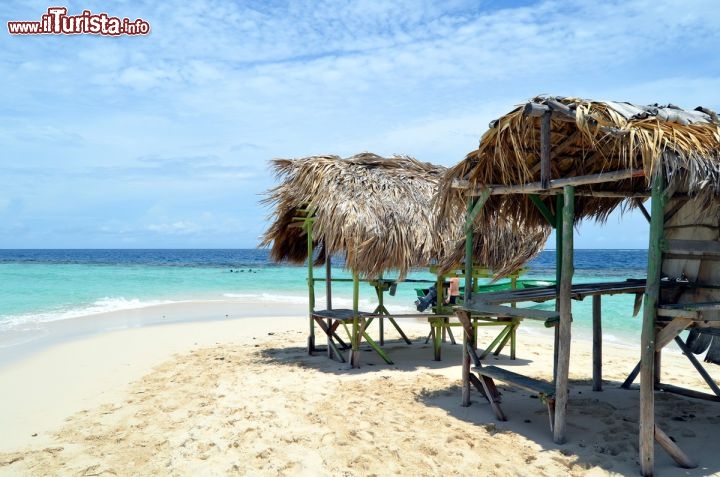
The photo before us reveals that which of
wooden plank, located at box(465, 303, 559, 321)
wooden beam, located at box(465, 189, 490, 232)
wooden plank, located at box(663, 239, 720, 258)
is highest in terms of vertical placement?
wooden beam, located at box(465, 189, 490, 232)

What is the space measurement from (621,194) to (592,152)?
0.65 meters

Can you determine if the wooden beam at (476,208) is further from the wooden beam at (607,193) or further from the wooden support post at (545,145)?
the wooden beam at (607,193)

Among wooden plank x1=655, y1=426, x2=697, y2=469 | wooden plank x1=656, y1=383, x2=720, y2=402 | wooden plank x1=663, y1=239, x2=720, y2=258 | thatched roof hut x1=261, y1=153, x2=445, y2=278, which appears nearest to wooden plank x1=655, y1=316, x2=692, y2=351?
wooden plank x1=663, y1=239, x2=720, y2=258

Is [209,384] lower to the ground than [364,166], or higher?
lower

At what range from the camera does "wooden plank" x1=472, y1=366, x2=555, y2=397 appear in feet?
14.7

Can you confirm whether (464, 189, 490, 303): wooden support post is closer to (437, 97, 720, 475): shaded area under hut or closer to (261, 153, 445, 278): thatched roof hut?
(437, 97, 720, 475): shaded area under hut

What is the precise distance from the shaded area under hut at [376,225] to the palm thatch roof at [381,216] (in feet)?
0.04

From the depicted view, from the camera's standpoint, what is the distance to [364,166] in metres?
8.04

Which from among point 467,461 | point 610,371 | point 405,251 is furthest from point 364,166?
point 467,461

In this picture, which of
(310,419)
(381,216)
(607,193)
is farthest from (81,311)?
(607,193)

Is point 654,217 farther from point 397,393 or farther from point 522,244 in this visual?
point 522,244

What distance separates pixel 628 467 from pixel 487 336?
7.14 m

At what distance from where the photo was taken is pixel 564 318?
4.34 meters

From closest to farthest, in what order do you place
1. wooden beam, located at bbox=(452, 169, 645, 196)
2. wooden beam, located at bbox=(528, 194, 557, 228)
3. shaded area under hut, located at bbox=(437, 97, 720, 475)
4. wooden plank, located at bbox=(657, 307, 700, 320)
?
wooden plank, located at bbox=(657, 307, 700, 320) < shaded area under hut, located at bbox=(437, 97, 720, 475) < wooden beam, located at bbox=(452, 169, 645, 196) < wooden beam, located at bbox=(528, 194, 557, 228)
